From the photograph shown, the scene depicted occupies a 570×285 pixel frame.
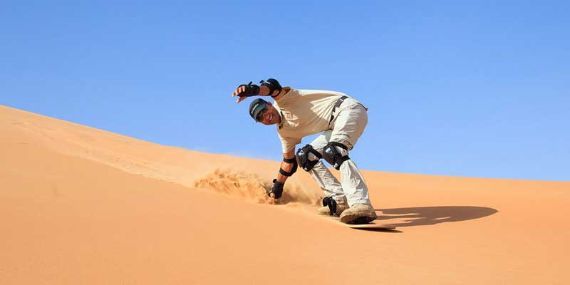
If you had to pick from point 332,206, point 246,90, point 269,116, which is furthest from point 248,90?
point 332,206

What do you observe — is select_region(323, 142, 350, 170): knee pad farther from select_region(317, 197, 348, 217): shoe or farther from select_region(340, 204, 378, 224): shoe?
select_region(317, 197, 348, 217): shoe

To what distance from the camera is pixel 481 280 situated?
2.62 metres

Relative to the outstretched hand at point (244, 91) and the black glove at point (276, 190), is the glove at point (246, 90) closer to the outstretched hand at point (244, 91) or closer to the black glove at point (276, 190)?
the outstretched hand at point (244, 91)

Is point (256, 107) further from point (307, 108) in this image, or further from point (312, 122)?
point (312, 122)

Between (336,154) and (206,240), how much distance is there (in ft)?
7.55

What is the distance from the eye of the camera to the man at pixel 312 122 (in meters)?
5.21

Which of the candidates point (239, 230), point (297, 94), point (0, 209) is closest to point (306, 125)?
point (297, 94)

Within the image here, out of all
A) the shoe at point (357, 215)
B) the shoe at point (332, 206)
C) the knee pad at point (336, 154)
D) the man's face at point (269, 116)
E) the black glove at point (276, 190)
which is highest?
the man's face at point (269, 116)

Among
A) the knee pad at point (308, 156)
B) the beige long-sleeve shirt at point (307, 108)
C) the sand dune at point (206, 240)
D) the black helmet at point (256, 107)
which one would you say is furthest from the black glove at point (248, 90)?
the sand dune at point (206, 240)

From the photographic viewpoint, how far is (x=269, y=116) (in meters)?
5.53

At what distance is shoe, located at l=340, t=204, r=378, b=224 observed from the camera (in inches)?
176

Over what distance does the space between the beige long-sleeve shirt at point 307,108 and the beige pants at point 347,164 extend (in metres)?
0.12

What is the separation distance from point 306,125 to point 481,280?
3.32 m

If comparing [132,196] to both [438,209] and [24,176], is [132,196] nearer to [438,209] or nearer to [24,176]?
[24,176]
